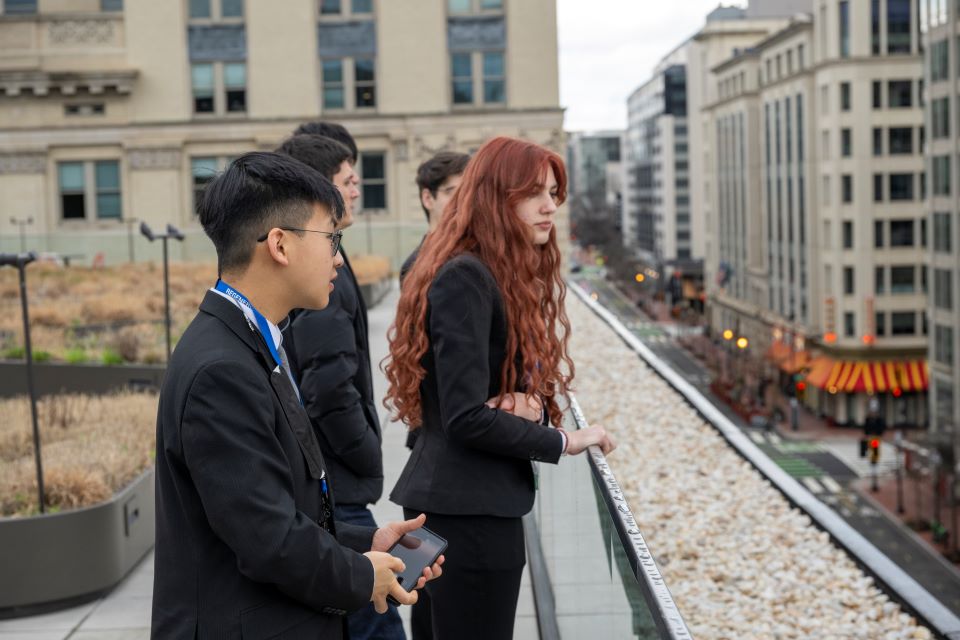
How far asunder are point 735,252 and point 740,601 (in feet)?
319

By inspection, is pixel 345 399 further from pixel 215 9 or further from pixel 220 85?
pixel 215 9

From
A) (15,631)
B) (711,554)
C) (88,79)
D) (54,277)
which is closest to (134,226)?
(88,79)

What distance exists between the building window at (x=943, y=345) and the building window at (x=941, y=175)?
267 inches

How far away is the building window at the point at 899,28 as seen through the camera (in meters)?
75.2

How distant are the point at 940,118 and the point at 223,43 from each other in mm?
37019

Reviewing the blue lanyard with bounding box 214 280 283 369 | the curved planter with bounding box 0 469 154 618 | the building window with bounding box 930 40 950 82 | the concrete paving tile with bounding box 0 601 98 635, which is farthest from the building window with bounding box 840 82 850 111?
the blue lanyard with bounding box 214 280 283 369

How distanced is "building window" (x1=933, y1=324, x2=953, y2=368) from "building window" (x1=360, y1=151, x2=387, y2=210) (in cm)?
3144

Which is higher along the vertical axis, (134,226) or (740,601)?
(134,226)

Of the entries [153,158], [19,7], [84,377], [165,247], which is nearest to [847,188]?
[153,158]

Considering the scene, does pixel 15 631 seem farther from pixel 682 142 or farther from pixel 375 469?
pixel 682 142

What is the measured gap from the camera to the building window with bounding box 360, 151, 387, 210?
43.4 metres

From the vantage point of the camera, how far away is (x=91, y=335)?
1809 centimetres

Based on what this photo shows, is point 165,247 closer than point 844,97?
Yes

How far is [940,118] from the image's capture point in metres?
61.1
